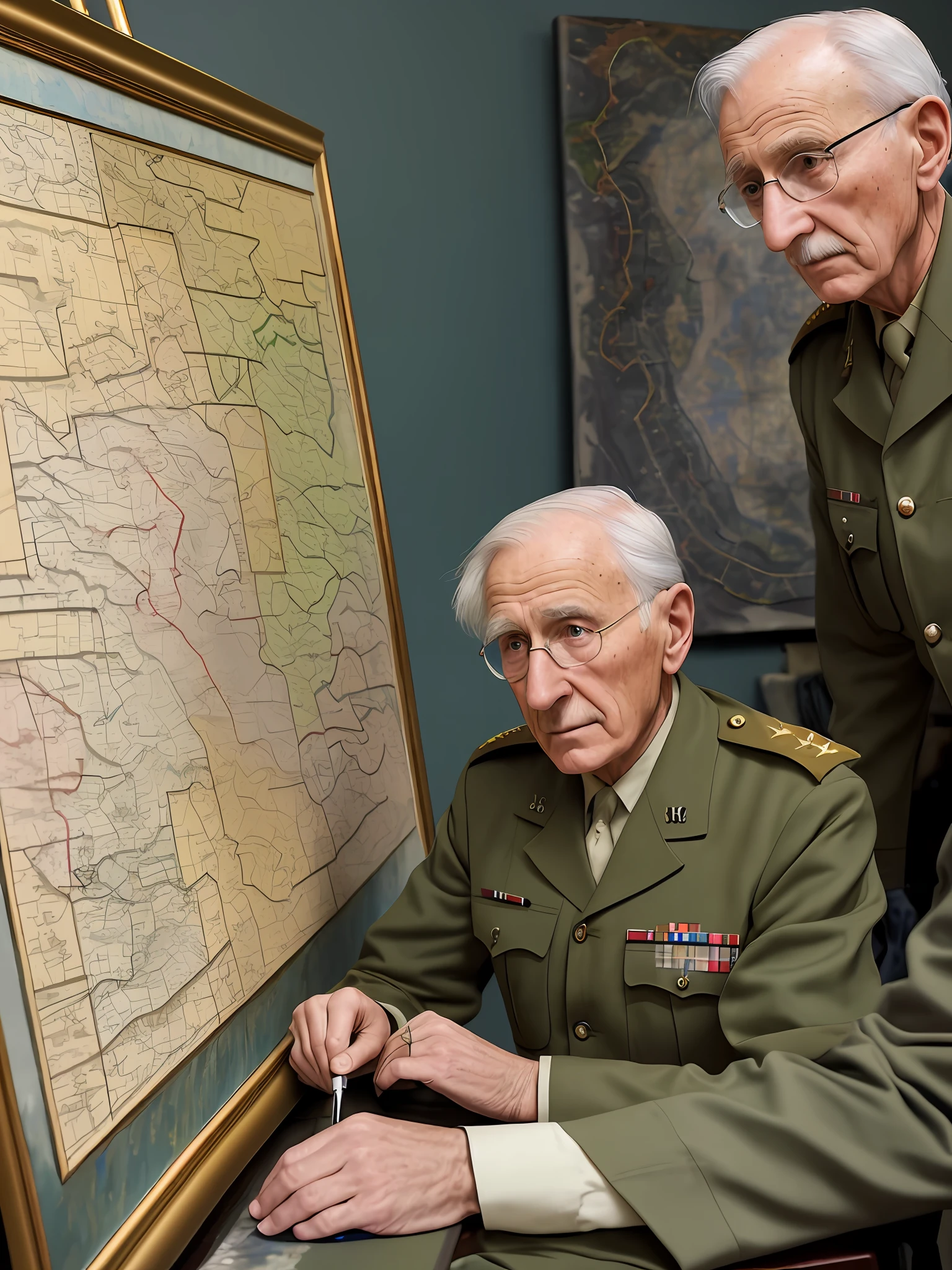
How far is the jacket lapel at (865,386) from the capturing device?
1589 mm

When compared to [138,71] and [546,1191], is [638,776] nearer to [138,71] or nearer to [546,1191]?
[546,1191]

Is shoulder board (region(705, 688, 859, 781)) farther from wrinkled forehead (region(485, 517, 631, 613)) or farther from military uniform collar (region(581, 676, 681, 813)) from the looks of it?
wrinkled forehead (region(485, 517, 631, 613))

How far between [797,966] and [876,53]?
1.08 m

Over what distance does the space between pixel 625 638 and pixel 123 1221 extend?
30.1 inches

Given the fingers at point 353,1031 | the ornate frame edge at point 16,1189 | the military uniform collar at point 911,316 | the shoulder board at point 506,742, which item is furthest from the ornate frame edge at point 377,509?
the ornate frame edge at point 16,1189

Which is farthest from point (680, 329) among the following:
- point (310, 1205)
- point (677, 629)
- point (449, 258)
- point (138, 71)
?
point (310, 1205)

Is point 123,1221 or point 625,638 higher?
point 625,638

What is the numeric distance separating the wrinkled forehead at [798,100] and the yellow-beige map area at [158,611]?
64 centimetres

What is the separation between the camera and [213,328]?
1.27 meters

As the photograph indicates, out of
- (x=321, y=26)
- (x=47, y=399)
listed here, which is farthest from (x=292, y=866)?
(x=321, y=26)

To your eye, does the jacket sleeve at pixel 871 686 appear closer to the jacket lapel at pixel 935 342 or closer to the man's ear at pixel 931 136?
the jacket lapel at pixel 935 342

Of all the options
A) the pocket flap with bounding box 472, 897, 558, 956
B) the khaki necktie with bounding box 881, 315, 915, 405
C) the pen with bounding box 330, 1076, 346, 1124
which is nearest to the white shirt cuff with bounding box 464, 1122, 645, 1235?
the pen with bounding box 330, 1076, 346, 1124

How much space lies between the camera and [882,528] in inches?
63.3

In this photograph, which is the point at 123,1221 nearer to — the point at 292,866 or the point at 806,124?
the point at 292,866
